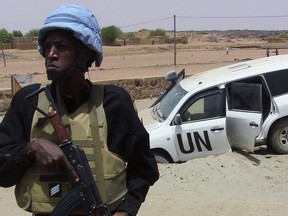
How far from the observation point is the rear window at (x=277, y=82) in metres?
7.98

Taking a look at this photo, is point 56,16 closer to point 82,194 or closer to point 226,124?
point 82,194

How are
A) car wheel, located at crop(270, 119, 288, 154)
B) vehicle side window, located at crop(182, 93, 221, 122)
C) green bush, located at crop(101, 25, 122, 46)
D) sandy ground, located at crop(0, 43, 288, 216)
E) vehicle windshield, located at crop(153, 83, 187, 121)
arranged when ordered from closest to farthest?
1. sandy ground, located at crop(0, 43, 288, 216)
2. vehicle side window, located at crop(182, 93, 221, 122)
3. vehicle windshield, located at crop(153, 83, 187, 121)
4. car wheel, located at crop(270, 119, 288, 154)
5. green bush, located at crop(101, 25, 122, 46)

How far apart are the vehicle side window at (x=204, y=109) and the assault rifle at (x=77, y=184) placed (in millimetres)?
5598

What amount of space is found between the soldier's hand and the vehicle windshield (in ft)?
18.5

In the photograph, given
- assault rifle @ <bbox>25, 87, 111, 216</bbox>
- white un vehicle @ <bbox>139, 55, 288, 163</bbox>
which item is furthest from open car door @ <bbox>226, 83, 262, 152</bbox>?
assault rifle @ <bbox>25, 87, 111, 216</bbox>

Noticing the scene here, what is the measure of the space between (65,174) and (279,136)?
6.42 meters

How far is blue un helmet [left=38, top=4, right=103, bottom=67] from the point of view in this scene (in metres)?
1.93

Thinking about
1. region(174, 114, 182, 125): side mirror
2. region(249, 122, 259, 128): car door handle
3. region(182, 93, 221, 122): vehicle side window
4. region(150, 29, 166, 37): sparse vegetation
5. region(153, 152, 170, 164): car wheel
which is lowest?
region(150, 29, 166, 37): sparse vegetation

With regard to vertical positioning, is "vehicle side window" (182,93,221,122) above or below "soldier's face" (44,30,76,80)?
below

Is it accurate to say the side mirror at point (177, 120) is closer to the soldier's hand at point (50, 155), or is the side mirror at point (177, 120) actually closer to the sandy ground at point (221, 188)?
the sandy ground at point (221, 188)

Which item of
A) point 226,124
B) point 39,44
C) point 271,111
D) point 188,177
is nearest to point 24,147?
point 39,44

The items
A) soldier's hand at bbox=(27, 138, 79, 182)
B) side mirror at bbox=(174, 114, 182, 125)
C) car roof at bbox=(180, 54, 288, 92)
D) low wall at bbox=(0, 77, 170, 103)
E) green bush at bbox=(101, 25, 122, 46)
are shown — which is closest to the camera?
soldier's hand at bbox=(27, 138, 79, 182)

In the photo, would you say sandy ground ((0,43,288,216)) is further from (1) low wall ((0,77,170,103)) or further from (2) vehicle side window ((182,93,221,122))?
(1) low wall ((0,77,170,103))

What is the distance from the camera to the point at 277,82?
804 centimetres
